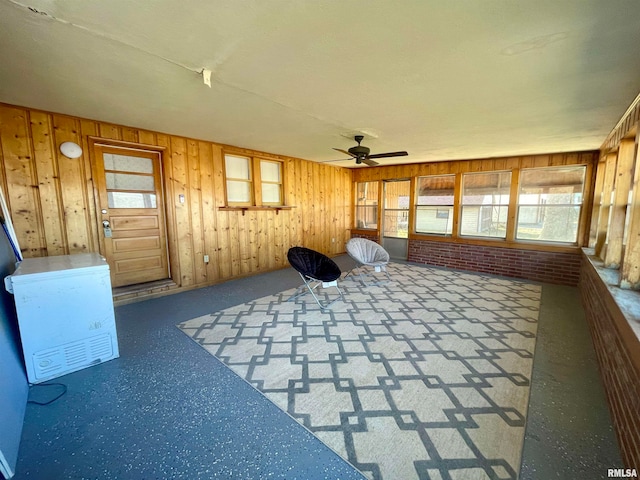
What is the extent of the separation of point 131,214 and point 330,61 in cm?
343

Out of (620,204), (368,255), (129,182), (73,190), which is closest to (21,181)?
(73,190)

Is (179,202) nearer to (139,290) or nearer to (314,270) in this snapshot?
(139,290)

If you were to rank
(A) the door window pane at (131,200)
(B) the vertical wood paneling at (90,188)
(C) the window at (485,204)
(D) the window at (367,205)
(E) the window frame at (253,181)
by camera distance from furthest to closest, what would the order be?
(D) the window at (367,205), (C) the window at (485,204), (E) the window frame at (253,181), (A) the door window pane at (131,200), (B) the vertical wood paneling at (90,188)

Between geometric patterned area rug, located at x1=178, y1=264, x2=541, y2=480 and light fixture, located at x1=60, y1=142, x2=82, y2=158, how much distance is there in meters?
2.35

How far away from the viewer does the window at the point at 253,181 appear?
472 centimetres

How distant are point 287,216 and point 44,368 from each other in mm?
4199

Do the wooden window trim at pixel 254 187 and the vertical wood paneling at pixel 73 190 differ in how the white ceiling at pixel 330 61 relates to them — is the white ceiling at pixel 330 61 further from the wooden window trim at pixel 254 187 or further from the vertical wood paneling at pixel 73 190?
the wooden window trim at pixel 254 187

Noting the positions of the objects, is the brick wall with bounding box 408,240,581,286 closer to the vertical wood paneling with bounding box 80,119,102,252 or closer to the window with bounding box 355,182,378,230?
the window with bounding box 355,182,378,230

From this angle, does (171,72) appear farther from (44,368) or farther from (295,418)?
(295,418)

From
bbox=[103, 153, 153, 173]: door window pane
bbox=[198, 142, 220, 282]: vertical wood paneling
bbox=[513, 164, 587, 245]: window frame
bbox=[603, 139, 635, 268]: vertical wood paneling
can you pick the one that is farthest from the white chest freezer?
bbox=[513, 164, 587, 245]: window frame

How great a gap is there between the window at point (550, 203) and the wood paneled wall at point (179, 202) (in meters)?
3.95

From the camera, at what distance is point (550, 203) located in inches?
187

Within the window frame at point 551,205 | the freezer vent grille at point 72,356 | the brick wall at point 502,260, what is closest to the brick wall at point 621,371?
the brick wall at point 502,260

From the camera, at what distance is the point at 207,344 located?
8.38ft
